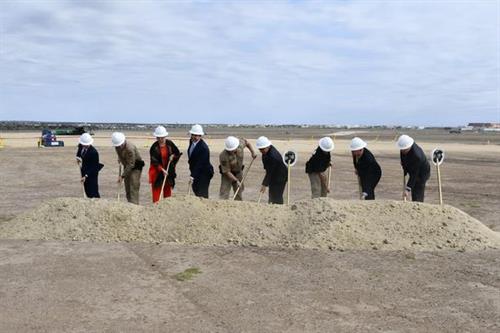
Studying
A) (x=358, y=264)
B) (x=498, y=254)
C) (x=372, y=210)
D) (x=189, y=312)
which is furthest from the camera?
(x=372, y=210)

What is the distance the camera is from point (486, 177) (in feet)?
70.5

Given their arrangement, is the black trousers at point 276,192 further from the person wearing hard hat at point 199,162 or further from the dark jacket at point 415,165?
the dark jacket at point 415,165

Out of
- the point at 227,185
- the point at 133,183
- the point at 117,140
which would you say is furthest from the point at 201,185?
the point at 117,140

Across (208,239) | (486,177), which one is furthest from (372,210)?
(486,177)

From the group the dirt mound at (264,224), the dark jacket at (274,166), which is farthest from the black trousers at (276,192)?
the dirt mound at (264,224)

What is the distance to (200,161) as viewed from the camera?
10.5 m

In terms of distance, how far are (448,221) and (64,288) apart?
19.6 feet

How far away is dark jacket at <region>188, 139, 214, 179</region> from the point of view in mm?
10477

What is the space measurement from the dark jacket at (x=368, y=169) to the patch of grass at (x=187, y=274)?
396 cm

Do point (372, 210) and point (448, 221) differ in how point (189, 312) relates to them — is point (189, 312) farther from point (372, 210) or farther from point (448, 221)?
point (448, 221)

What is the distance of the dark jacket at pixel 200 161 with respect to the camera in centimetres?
1048

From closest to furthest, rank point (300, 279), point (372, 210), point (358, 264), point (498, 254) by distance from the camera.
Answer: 1. point (300, 279)
2. point (358, 264)
3. point (498, 254)
4. point (372, 210)

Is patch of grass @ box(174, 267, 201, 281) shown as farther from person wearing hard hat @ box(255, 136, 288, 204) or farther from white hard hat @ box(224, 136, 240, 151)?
person wearing hard hat @ box(255, 136, 288, 204)

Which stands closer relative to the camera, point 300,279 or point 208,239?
point 300,279
